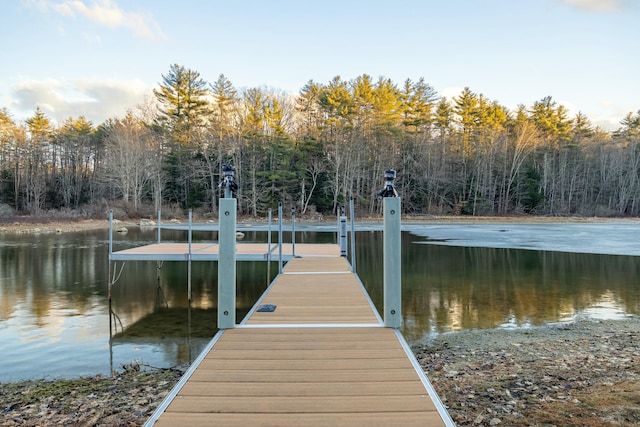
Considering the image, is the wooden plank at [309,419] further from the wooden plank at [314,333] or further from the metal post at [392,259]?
the metal post at [392,259]

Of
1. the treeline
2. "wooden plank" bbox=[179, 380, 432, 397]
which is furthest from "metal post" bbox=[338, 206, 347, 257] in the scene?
the treeline

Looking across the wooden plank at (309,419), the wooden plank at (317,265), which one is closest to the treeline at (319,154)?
the wooden plank at (317,265)

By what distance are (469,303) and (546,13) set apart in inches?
673

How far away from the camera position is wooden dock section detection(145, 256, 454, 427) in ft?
6.41

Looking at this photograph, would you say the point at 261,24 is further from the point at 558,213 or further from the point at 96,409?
the point at 558,213

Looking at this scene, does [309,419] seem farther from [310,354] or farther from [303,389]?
[310,354]

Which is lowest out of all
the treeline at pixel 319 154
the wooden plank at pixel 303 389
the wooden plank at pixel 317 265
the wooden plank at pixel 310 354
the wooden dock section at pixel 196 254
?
the wooden plank at pixel 317 265

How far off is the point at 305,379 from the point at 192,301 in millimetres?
6739

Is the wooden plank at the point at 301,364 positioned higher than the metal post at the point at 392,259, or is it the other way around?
the metal post at the point at 392,259

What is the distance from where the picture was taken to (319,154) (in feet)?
117

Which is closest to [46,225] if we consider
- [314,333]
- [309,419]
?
[314,333]

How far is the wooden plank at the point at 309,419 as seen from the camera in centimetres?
188

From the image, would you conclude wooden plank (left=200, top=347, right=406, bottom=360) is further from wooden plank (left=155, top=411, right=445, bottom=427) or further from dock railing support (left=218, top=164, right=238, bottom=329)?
wooden plank (left=155, top=411, right=445, bottom=427)

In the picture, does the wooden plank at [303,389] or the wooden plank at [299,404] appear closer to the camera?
the wooden plank at [299,404]
